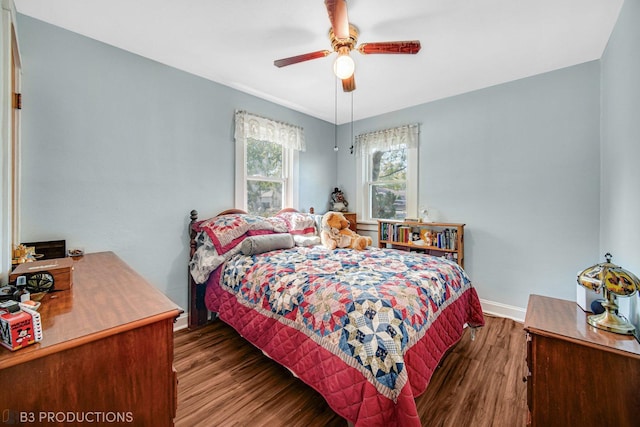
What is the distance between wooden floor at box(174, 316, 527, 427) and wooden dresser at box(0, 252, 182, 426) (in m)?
0.71

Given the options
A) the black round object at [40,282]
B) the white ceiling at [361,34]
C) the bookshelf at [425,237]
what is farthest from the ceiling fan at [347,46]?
the bookshelf at [425,237]

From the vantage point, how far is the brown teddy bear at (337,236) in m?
2.90

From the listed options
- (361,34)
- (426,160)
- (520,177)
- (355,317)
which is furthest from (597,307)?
(426,160)

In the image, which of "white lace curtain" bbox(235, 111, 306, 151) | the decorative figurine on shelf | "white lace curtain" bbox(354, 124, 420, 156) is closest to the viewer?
"white lace curtain" bbox(235, 111, 306, 151)

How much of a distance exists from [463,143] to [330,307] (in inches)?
107

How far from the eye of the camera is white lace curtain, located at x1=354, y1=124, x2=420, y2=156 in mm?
3551

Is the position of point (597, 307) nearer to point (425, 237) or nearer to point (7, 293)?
point (425, 237)

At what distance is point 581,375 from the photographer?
1.10m

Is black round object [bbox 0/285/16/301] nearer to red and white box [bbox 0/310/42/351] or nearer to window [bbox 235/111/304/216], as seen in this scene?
red and white box [bbox 0/310/42/351]

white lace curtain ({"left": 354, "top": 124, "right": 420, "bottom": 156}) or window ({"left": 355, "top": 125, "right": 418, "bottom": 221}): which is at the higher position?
white lace curtain ({"left": 354, "top": 124, "right": 420, "bottom": 156})

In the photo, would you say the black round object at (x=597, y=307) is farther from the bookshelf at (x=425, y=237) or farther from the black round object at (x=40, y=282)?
the black round object at (x=40, y=282)

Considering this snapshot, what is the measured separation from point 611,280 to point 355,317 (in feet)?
3.81

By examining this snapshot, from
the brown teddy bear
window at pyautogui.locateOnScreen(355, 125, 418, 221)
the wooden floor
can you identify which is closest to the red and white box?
the wooden floor

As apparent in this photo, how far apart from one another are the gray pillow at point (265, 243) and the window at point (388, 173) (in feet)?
5.71
